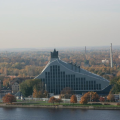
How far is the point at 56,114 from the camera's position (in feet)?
179

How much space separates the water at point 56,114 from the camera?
52.1m

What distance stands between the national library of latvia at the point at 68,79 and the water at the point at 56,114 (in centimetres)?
1307

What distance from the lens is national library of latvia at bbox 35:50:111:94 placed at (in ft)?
233

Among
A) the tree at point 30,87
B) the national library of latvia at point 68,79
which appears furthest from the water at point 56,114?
the national library of latvia at point 68,79

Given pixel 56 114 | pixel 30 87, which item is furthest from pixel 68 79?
pixel 56 114

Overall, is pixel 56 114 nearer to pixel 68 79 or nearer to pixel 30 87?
pixel 30 87

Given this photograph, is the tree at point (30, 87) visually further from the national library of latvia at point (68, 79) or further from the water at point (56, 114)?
the water at point (56, 114)

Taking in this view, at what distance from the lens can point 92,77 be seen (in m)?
71.0

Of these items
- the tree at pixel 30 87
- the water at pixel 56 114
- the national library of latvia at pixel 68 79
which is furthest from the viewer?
the national library of latvia at pixel 68 79

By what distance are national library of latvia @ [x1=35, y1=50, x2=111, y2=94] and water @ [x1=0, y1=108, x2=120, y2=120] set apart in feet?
42.9

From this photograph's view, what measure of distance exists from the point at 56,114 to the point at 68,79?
17632 millimetres

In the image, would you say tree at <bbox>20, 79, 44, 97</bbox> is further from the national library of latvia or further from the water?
the water

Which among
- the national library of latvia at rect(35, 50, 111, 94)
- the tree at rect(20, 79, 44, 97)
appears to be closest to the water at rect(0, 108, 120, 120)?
the tree at rect(20, 79, 44, 97)

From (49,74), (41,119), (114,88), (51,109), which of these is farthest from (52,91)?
(41,119)
